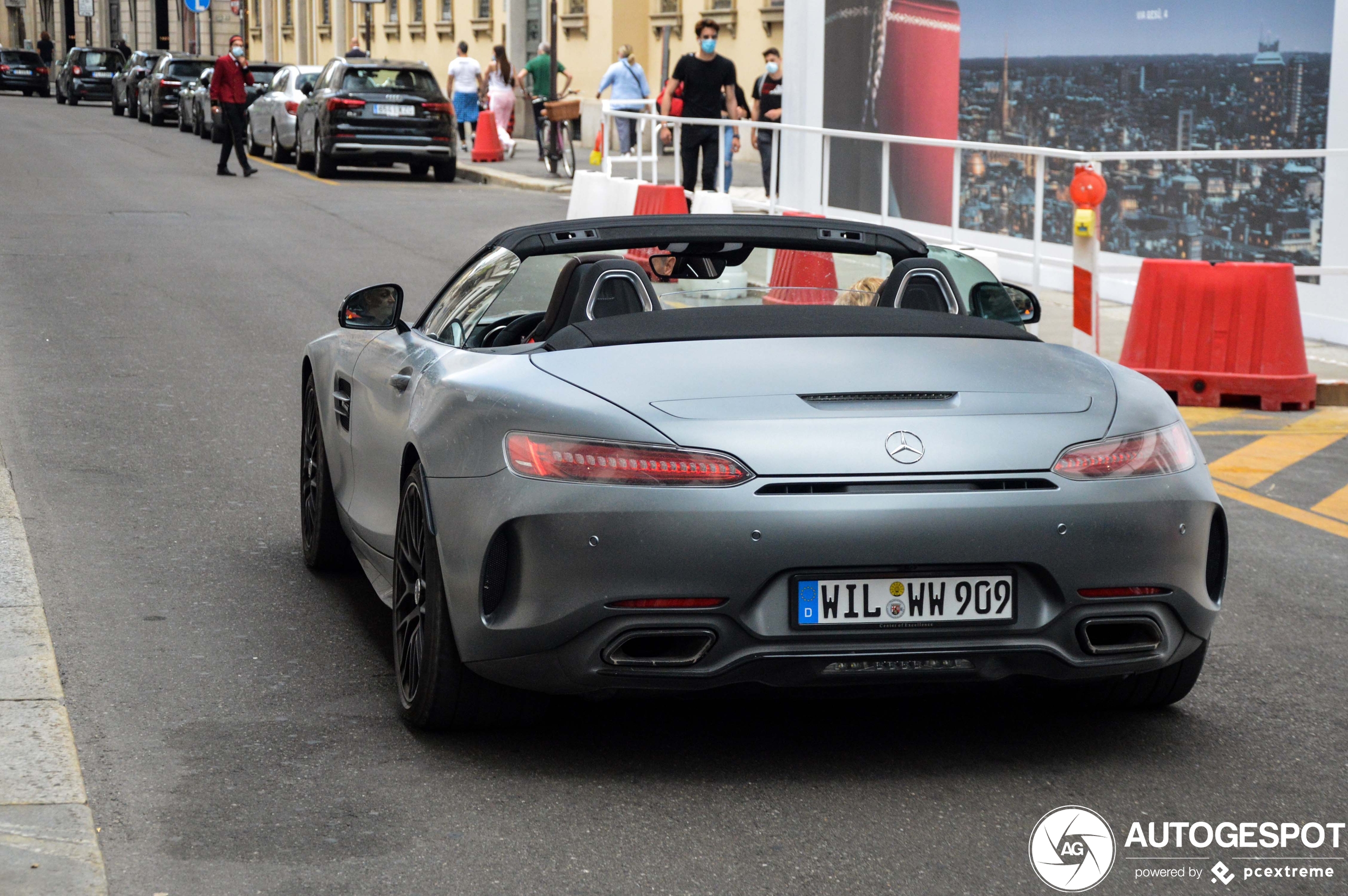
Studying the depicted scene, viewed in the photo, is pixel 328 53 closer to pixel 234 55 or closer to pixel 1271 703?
pixel 234 55

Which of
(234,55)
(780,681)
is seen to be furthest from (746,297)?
(234,55)

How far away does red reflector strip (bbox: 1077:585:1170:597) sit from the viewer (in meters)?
4.04

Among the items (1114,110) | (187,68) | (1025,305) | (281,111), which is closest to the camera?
(1025,305)

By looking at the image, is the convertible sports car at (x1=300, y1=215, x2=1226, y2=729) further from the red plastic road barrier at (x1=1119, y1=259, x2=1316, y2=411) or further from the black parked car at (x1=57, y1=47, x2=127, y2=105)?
the black parked car at (x1=57, y1=47, x2=127, y2=105)

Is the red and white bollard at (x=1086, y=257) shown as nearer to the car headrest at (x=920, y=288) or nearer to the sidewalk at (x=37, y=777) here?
the car headrest at (x=920, y=288)

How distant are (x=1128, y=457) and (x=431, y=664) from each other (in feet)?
5.21

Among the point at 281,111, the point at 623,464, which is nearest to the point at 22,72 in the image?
the point at 281,111

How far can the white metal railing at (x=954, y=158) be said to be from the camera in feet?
39.4

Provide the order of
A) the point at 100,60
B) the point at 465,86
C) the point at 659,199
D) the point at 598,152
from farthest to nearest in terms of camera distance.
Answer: the point at 100,60, the point at 465,86, the point at 598,152, the point at 659,199

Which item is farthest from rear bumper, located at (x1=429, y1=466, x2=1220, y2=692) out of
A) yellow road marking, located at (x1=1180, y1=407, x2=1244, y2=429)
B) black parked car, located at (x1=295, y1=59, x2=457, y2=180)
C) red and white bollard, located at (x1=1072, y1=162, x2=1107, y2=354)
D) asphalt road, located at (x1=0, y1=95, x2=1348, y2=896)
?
black parked car, located at (x1=295, y1=59, x2=457, y2=180)

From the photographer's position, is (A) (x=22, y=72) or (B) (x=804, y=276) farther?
(A) (x=22, y=72)

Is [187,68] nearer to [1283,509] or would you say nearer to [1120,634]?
[1283,509]

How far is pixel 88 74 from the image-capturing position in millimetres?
59250

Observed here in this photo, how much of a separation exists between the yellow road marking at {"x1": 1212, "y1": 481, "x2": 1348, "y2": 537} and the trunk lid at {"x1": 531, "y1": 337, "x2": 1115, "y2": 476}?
313 centimetres
